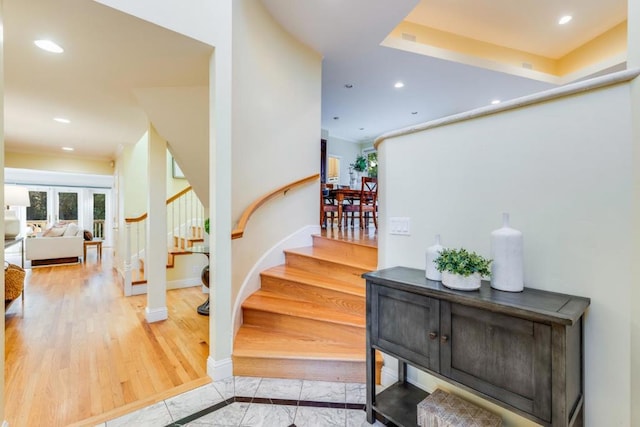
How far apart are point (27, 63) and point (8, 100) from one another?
130 centimetres

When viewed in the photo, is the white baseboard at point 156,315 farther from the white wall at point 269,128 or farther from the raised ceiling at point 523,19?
the raised ceiling at point 523,19

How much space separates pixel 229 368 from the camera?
2064 millimetres

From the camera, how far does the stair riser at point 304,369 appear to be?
77.3 inches

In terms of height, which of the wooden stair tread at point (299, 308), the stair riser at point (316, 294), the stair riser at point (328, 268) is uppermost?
the stair riser at point (328, 268)

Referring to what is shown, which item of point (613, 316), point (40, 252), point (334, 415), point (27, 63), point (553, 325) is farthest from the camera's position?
point (40, 252)

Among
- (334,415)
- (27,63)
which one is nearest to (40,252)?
(27,63)

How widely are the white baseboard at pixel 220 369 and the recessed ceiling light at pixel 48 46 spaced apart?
2.53 m

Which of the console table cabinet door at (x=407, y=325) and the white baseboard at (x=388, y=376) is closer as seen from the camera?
the console table cabinet door at (x=407, y=325)

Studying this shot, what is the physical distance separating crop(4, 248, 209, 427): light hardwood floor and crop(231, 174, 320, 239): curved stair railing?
1.11m

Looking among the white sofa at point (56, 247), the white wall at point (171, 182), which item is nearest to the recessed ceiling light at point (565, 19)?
the white wall at point (171, 182)

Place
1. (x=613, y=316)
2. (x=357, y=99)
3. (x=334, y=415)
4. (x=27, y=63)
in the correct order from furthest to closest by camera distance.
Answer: (x=357, y=99)
(x=27, y=63)
(x=334, y=415)
(x=613, y=316)

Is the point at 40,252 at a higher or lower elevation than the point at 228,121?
lower

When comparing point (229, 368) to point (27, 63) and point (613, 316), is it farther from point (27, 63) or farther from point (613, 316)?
point (27, 63)

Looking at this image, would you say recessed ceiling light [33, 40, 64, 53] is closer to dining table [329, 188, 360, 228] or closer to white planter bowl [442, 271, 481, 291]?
white planter bowl [442, 271, 481, 291]
